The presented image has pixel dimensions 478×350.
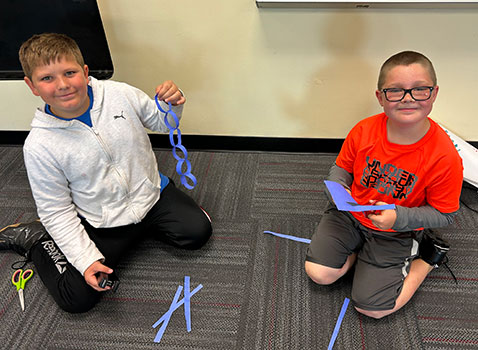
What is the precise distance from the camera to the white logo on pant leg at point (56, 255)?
143 cm

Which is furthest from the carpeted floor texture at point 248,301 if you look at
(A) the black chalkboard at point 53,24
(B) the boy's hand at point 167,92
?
(A) the black chalkboard at point 53,24

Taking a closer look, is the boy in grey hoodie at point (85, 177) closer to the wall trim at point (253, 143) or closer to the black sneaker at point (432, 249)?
the wall trim at point (253, 143)

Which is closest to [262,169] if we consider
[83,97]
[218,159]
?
[218,159]

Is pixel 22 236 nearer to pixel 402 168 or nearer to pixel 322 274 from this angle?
pixel 322 274

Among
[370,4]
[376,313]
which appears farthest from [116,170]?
[370,4]

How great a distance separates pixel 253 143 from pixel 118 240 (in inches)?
36.8

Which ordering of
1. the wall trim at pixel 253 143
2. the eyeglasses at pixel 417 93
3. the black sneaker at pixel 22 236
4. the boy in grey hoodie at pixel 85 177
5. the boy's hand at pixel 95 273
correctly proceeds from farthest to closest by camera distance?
1. the wall trim at pixel 253 143
2. the black sneaker at pixel 22 236
3. the boy's hand at pixel 95 273
4. the boy in grey hoodie at pixel 85 177
5. the eyeglasses at pixel 417 93

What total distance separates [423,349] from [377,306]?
0.64ft

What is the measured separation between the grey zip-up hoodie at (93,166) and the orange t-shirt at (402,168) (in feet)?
2.33

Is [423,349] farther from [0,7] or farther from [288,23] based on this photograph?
[0,7]

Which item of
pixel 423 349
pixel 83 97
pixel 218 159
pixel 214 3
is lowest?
pixel 423 349

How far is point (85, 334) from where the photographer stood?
137 centimetres

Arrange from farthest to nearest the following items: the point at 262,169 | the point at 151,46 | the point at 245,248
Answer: the point at 262,169
the point at 151,46
the point at 245,248

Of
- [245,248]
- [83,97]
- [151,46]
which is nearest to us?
[83,97]
